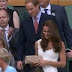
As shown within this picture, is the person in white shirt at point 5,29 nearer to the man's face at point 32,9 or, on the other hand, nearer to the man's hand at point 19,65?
the man's hand at point 19,65

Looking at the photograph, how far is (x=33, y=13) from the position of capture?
18.3 feet

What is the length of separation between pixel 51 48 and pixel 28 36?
474 mm

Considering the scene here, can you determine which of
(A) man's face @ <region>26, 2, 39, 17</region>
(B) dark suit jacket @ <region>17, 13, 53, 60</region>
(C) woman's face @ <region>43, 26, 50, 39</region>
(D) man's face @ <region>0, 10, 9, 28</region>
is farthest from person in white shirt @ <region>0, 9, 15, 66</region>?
(C) woman's face @ <region>43, 26, 50, 39</region>

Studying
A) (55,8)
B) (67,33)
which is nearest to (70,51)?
(67,33)

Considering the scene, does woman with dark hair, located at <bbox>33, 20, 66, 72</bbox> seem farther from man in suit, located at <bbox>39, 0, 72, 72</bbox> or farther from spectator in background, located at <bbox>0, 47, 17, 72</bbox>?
spectator in background, located at <bbox>0, 47, 17, 72</bbox>

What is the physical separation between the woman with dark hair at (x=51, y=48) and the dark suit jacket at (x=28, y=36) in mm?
285

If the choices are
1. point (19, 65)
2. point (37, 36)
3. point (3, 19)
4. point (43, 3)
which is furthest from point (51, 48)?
point (3, 19)

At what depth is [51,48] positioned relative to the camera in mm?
5418

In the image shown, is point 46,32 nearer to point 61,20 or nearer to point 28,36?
point 28,36

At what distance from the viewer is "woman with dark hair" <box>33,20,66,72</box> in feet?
17.6

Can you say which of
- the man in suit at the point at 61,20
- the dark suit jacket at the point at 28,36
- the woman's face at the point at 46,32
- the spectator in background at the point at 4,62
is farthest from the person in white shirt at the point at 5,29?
the spectator in background at the point at 4,62

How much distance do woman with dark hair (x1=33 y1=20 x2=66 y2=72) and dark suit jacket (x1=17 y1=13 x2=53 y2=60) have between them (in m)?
0.29

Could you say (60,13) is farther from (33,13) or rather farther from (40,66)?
(40,66)

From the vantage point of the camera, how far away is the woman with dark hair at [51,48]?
17.6ft
